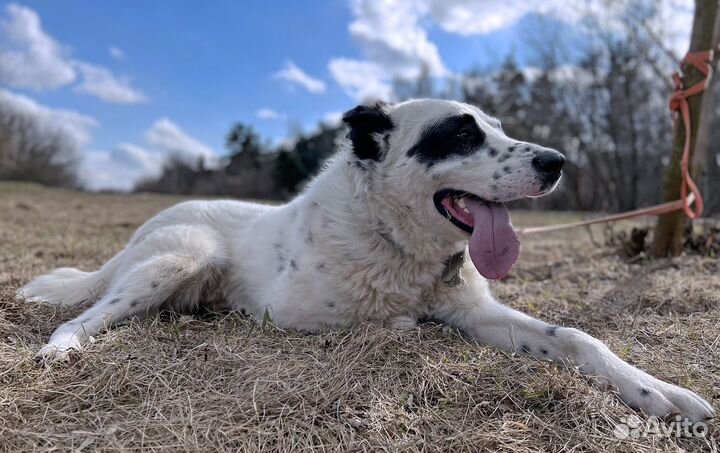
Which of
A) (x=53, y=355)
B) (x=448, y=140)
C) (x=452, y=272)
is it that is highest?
(x=448, y=140)

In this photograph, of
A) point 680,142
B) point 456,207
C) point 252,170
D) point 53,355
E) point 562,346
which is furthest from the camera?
point 252,170

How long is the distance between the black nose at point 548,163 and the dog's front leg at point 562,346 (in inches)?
31.5

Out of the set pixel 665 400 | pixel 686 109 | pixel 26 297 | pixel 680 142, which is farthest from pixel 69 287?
pixel 680 142

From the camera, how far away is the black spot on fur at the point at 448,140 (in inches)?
115

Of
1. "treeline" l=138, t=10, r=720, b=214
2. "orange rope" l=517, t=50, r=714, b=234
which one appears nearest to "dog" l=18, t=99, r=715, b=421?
"orange rope" l=517, t=50, r=714, b=234

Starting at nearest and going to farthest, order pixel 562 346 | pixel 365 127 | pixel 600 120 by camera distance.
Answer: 1. pixel 562 346
2. pixel 365 127
3. pixel 600 120

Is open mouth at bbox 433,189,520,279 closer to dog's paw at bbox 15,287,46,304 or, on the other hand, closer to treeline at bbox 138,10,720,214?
dog's paw at bbox 15,287,46,304

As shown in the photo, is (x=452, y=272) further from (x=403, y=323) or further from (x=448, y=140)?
(x=448, y=140)

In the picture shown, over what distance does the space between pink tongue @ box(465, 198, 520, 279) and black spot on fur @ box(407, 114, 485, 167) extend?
42 centimetres

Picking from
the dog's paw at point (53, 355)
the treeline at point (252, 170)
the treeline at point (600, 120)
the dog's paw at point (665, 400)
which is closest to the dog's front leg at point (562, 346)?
the dog's paw at point (665, 400)

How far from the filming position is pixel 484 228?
2744mm

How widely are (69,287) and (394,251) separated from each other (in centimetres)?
235

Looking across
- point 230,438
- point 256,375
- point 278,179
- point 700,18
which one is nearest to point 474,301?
point 256,375

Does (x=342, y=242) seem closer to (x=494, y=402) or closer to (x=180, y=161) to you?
(x=494, y=402)
